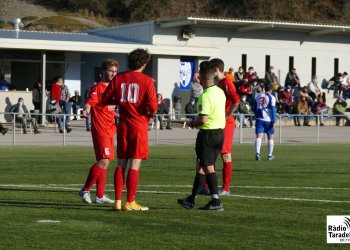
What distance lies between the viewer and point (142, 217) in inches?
473

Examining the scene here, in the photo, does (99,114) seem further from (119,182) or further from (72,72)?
(72,72)

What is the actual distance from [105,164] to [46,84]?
31.5m

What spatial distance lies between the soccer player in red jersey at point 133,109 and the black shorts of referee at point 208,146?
2.76 feet

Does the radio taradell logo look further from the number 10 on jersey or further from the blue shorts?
the blue shorts

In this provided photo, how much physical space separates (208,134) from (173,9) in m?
72.8

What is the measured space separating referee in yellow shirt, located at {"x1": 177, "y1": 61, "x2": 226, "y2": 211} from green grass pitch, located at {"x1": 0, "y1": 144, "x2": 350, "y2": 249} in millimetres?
330

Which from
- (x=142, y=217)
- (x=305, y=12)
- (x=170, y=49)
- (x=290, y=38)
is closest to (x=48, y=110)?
(x=170, y=49)

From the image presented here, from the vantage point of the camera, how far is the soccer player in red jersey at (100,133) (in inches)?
542

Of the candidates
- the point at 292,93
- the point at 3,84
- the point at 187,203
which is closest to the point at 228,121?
the point at 187,203

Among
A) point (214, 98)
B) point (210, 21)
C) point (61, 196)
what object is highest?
point (210, 21)

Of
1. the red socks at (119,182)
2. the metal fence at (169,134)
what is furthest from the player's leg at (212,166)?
the metal fence at (169,134)

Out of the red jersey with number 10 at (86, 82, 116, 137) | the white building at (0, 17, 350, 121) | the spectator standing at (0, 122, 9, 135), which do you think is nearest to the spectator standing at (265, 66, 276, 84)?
the white building at (0, 17, 350, 121)

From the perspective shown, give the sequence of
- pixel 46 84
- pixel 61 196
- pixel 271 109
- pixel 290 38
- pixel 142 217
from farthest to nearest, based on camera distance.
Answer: pixel 290 38
pixel 46 84
pixel 271 109
pixel 61 196
pixel 142 217

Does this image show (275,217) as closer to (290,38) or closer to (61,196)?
(61,196)
